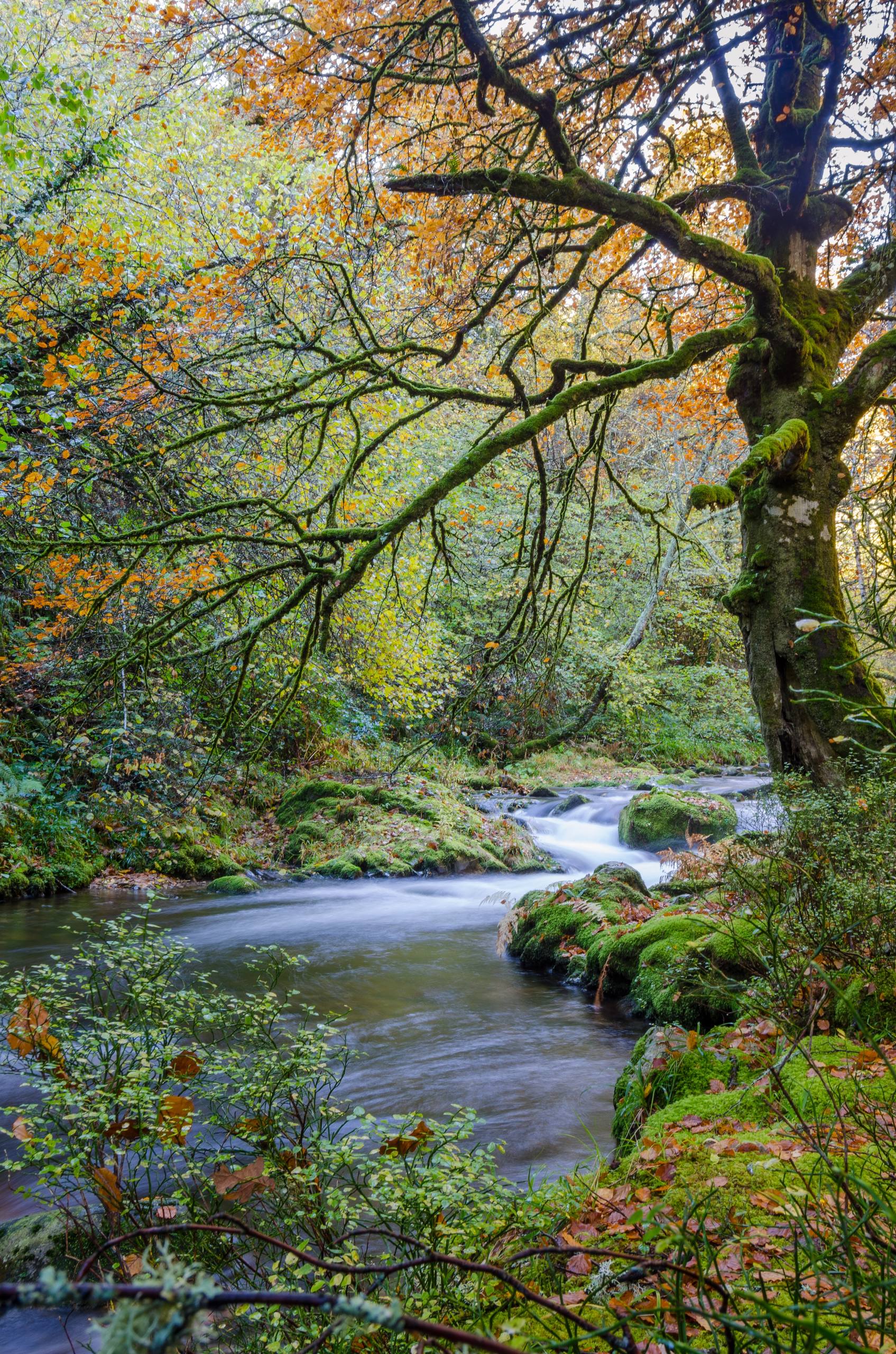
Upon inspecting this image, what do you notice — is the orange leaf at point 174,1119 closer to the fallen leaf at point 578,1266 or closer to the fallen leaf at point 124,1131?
the fallen leaf at point 124,1131

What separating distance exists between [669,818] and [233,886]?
7.02 metres

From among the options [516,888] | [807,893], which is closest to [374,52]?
[807,893]

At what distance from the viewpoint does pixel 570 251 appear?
5.96 m

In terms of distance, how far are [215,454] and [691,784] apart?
12954mm

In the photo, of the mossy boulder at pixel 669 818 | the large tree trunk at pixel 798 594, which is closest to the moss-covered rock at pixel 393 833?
the mossy boulder at pixel 669 818

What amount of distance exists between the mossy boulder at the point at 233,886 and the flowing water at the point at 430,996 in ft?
0.68

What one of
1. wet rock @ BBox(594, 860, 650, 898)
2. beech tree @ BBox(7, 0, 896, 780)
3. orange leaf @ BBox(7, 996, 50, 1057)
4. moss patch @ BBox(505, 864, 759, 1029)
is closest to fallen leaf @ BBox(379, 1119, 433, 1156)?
moss patch @ BBox(505, 864, 759, 1029)

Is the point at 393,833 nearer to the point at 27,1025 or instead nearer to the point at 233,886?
the point at 233,886

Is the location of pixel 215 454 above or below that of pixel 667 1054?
above

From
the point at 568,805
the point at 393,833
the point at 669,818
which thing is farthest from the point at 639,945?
the point at 568,805

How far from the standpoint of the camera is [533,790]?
1683cm

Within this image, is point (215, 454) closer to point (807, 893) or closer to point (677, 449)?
point (807, 893)

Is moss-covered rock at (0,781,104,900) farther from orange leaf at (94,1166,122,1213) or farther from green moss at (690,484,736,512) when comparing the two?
green moss at (690,484,736,512)

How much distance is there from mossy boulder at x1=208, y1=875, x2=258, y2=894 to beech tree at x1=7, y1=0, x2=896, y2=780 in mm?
4928
